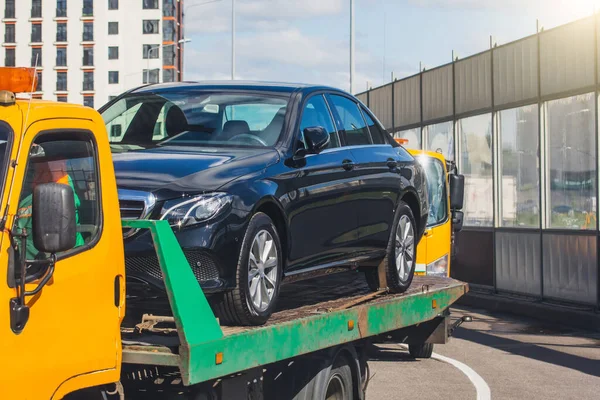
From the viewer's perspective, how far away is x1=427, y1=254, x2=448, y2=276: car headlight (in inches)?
586

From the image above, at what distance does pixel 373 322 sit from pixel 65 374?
136 inches

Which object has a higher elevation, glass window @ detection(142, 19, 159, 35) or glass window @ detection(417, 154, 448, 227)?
glass window @ detection(142, 19, 159, 35)

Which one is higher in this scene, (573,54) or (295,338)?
(573,54)

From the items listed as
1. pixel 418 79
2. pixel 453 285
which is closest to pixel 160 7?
pixel 418 79

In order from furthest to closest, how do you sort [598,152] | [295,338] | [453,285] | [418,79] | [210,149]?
[418,79], [598,152], [453,285], [210,149], [295,338]

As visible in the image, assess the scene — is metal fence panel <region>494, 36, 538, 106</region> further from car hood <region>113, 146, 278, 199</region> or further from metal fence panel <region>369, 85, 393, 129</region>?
car hood <region>113, 146, 278, 199</region>

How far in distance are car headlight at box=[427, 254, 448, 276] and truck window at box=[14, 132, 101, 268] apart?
1004cm

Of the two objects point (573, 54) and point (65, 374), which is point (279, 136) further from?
point (573, 54)

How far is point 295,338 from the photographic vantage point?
6.44 metres

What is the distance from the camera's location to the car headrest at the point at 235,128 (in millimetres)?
7277

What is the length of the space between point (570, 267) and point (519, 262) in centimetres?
220

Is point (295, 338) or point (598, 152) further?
point (598, 152)

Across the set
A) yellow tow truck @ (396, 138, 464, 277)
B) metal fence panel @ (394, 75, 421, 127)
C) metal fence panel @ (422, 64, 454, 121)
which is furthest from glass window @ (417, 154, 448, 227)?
metal fence panel @ (394, 75, 421, 127)

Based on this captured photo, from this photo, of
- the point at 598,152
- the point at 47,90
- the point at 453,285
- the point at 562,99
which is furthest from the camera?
the point at 47,90
